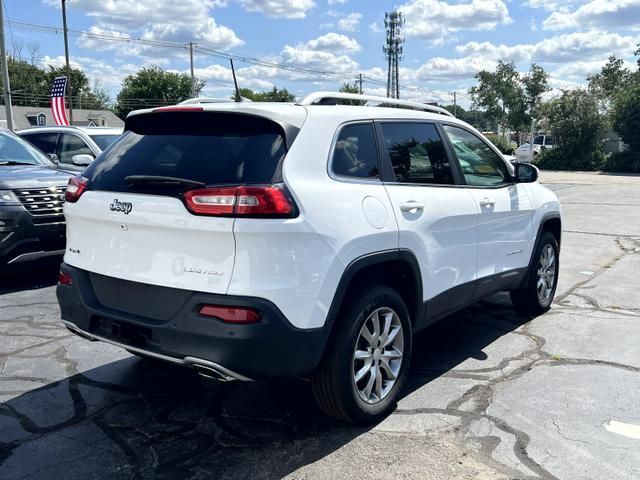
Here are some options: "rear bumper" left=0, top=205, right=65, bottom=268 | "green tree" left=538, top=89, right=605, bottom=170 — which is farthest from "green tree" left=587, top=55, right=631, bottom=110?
"rear bumper" left=0, top=205, right=65, bottom=268

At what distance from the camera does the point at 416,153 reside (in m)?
4.21

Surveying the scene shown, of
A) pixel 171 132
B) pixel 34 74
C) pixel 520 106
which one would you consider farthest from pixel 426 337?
pixel 34 74

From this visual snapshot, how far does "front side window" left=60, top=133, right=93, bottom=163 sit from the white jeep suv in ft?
21.1

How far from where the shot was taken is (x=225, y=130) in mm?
3309

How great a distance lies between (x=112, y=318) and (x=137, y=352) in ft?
0.75

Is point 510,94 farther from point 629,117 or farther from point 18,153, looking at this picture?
point 18,153

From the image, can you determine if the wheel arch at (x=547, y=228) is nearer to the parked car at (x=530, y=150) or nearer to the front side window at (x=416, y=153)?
the front side window at (x=416, y=153)

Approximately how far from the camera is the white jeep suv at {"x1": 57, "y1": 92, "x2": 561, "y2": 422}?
2990 millimetres

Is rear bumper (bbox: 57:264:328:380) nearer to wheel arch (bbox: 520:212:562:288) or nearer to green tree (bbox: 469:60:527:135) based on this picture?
wheel arch (bbox: 520:212:562:288)

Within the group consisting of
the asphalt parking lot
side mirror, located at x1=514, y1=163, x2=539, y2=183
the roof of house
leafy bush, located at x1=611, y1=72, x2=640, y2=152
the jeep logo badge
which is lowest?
the asphalt parking lot

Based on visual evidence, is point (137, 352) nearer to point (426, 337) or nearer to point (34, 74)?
point (426, 337)

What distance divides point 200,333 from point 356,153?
1.42 metres

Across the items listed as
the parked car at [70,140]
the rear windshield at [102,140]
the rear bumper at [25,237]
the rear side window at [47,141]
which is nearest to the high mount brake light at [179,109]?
the rear bumper at [25,237]

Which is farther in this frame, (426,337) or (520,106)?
(520,106)
